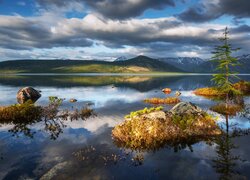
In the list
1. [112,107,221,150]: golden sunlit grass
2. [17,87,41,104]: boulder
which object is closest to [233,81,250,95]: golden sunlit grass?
[112,107,221,150]: golden sunlit grass

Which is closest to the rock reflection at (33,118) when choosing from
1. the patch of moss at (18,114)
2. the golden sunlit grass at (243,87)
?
the patch of moss at (18,114)

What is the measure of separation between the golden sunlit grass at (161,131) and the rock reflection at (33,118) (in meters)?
5.14

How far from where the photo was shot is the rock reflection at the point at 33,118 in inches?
757

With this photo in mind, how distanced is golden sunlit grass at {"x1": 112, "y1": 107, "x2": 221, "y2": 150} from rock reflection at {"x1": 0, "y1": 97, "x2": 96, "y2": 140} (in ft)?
16.9

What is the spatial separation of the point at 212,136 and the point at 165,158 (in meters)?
5.67

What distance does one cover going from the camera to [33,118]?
2336cm

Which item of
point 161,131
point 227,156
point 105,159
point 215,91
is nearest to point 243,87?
point 215,91

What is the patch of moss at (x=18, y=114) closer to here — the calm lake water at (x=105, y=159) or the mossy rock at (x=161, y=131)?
the calm lake water at (x=105, y=159)

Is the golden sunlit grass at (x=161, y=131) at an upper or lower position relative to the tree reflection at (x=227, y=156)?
upper

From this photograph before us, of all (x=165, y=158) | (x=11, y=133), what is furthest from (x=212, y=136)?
(x=11, y=133)

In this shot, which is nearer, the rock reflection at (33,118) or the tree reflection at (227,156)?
the tree reflection at (227,156)

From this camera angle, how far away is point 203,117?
1975 centimetres

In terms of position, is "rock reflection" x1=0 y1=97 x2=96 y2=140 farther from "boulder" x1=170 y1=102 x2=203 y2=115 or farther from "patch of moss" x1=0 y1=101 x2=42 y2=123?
→ "boulder" x1=170 y1=102 x2=203 y2=115

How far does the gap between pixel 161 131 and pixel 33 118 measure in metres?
13.0
